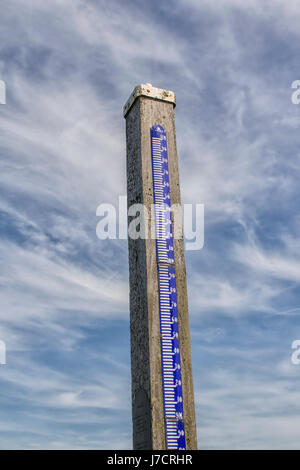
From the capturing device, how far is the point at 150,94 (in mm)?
9812

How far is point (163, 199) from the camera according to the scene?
30.1 ft

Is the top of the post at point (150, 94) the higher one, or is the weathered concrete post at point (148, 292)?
the top of the post at point (150, 94)

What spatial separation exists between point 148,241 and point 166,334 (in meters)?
1.71

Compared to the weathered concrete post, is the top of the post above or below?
above

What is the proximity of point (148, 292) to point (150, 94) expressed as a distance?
4.17 m

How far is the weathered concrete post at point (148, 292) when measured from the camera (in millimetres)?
7809

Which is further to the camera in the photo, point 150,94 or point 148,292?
point 150,94

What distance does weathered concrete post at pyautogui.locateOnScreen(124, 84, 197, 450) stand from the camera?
7.81 metres

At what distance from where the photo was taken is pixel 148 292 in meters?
8.34

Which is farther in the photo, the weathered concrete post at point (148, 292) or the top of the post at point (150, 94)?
the top of the post at point (150, 94)

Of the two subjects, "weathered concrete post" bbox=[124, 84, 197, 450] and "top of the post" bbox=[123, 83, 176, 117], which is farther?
"top of the post" bbox=[123, 83, 176, 117]

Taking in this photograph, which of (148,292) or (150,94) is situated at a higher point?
(150,94)
